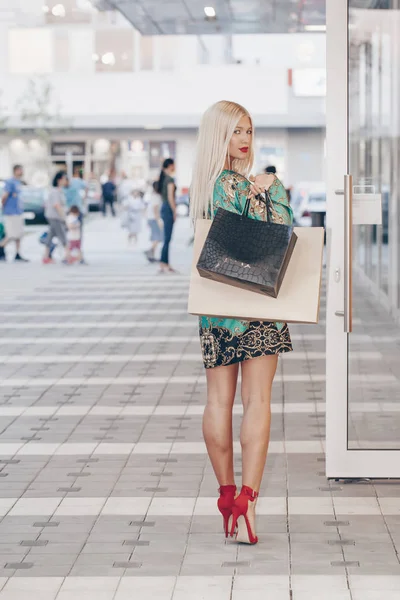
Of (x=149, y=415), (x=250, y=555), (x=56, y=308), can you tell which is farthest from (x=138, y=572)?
(x=56, y=308)

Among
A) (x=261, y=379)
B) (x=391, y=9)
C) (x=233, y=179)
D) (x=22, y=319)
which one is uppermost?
(x=391, y=9)

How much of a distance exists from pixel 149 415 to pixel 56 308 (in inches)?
261

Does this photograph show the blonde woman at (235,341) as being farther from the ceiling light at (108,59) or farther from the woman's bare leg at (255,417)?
the ceiling light at (108,59)

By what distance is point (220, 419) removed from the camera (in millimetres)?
4617

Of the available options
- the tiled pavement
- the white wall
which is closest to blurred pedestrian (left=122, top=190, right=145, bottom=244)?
the tiled pavement

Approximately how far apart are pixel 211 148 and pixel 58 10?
16.1 m

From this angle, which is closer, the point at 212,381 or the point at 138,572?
the point at 138,572

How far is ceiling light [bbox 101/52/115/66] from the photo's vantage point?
51.5 meters

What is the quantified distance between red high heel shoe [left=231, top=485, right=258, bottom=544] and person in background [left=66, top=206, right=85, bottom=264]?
1518cm

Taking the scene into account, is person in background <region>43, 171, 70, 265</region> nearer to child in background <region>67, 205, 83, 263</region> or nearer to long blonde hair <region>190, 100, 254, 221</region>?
child in background <region>67, 205, 83, 263</region>

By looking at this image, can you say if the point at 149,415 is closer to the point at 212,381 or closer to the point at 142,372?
the point at 142,372

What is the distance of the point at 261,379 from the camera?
4.57 m

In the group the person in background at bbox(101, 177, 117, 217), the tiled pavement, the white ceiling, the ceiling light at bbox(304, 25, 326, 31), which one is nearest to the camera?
the tiled pavement

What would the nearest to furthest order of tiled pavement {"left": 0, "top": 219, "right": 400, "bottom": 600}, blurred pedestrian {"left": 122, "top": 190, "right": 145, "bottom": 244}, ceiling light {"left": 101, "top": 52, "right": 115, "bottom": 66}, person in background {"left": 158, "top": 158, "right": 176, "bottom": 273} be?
tiled pavement {"left": 0, "top": 219, "right": 400, "bottom": 600}, person in background {"left": 158, "top": 158, "right": 176, "bottom": 273}, blurred pedestrian {"left": 122, "top": 190, "right": 145, "bottom": 244}, ceiling light {"left": 101, "top": 52, "right": 115, "bottom": 66}
